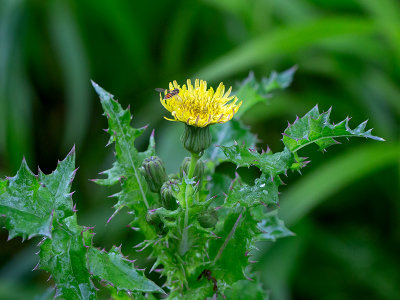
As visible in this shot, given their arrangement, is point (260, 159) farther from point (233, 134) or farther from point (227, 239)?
point (233, 134)

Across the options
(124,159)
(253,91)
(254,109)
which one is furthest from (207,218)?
(254,109)

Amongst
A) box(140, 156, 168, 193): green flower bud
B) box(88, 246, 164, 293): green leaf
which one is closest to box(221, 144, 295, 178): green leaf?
box(140, 156, 168, 193): green flower bud

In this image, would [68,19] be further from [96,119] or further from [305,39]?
[305,39]

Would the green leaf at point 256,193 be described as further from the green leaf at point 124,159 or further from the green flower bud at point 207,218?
the green leaf at point 124,159

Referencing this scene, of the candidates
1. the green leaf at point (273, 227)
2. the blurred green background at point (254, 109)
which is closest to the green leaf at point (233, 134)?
the green leaf at point (273, 227)

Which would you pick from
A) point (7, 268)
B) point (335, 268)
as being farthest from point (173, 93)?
point (7, 268)

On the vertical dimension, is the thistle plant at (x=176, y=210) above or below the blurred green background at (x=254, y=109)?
above
